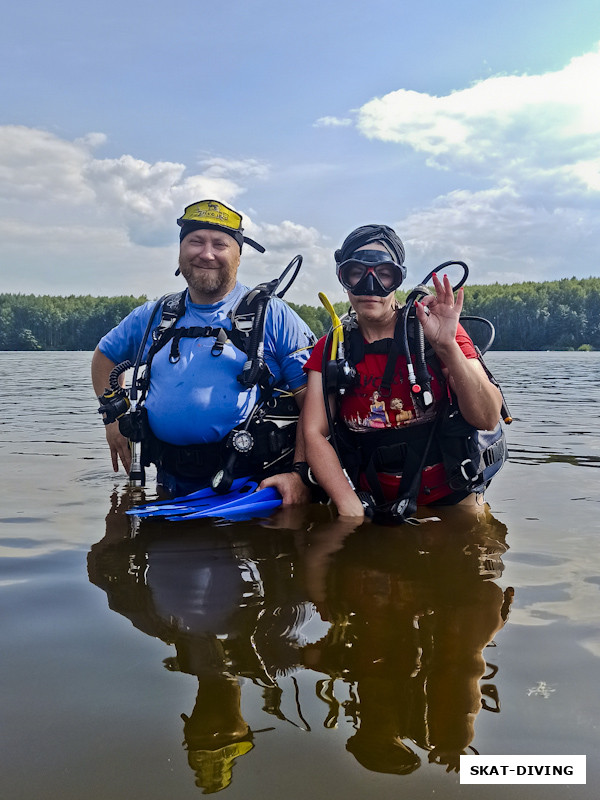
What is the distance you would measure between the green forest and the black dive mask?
290 feet

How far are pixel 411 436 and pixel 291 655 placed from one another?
231 centimetres

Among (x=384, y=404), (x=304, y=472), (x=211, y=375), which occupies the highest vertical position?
(x=211, y=375)

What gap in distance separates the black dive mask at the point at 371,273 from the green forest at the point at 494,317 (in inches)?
3481

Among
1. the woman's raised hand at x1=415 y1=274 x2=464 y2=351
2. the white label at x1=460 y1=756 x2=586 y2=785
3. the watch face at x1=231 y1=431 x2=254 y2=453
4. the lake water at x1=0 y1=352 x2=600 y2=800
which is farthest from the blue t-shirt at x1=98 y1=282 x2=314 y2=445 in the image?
the white label at x1=460 y1=756 x2=586 y2=785

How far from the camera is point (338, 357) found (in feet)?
13.9

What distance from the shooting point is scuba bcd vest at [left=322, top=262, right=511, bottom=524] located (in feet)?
13.5

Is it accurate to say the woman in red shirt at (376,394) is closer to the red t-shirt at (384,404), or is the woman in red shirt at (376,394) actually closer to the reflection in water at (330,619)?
the red t-shirt at (384,404)

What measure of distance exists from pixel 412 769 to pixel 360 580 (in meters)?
1.47

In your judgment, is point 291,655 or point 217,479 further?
point 217,479

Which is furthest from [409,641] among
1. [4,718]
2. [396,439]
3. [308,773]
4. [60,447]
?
[60,447]

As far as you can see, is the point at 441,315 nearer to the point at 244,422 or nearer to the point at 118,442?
the point at 244,422

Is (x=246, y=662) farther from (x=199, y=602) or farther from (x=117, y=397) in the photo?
(x=117, y=397)

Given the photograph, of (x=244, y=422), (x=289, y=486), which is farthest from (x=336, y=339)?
(x=289, y=486)

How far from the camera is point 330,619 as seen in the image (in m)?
2.56
